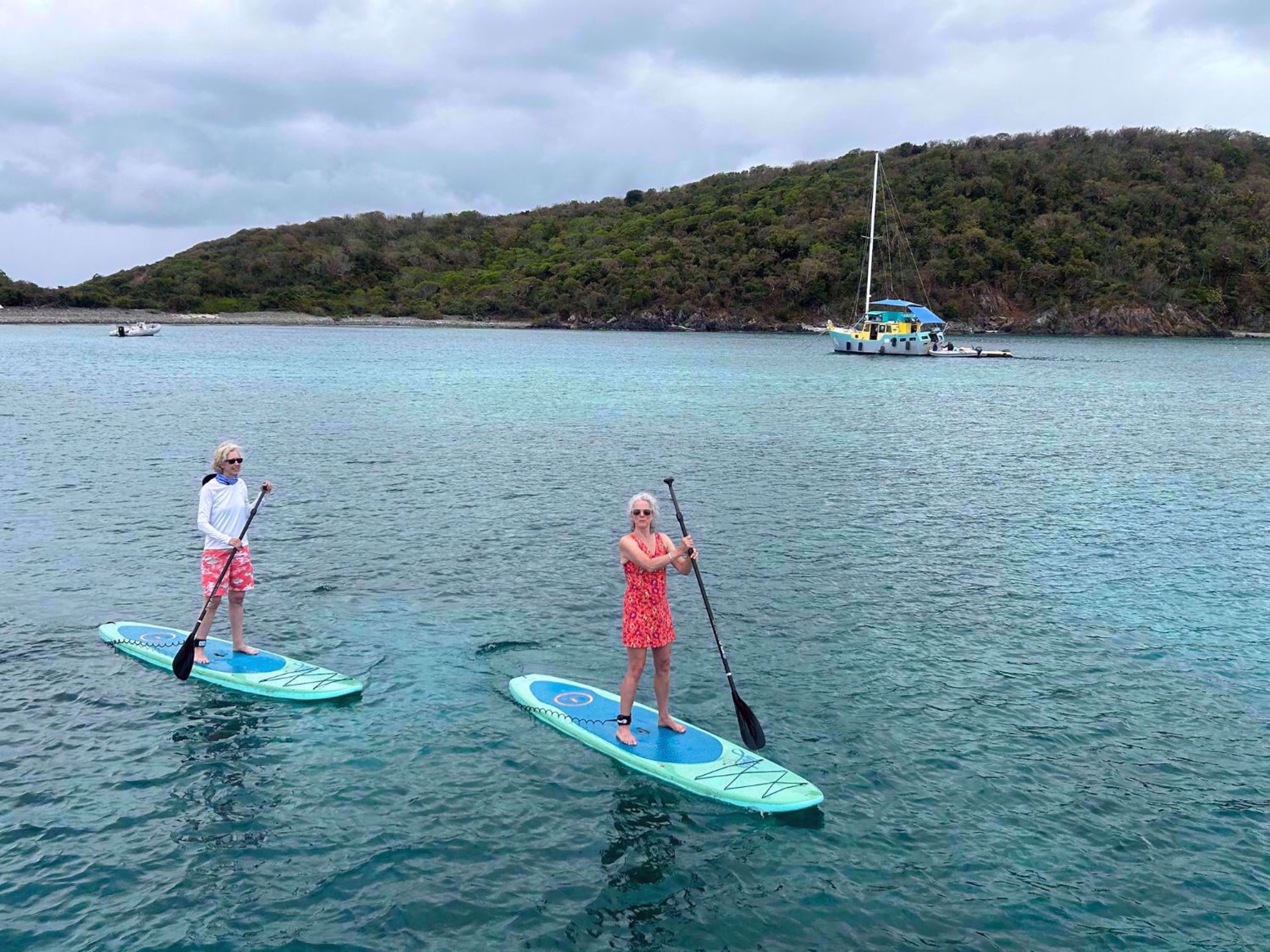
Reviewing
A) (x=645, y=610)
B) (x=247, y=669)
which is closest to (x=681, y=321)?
(x=247, y=669)

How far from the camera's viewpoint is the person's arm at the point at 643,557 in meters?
9.83

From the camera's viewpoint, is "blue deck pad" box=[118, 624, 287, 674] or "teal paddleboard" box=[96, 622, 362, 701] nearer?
"teal paddleboard" box=[96, 622, 362, 701]

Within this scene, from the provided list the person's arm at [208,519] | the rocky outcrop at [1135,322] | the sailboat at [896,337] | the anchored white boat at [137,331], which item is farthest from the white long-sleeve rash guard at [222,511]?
the rocky outcrop at [1135,322]

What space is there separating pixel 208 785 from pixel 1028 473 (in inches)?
1063

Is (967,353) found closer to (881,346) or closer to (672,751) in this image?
(881,346)

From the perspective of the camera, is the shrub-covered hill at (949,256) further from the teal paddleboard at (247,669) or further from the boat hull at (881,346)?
the teal paddleboard at (247,669)

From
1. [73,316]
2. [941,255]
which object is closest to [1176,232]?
[941,255]

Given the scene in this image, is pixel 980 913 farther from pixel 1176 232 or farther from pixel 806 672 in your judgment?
pixel 1176 232

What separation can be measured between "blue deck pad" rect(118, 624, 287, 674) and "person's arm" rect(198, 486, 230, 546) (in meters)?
1.79

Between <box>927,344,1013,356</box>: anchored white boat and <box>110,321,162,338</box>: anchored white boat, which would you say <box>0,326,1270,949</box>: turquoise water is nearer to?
<box>927,344,1013,356</box>: anchored white boat

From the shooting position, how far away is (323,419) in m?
41.8

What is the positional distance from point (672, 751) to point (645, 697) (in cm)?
223

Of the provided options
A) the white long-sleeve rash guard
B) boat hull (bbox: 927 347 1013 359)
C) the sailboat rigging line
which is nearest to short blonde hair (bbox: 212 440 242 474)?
the white long-sleeve rash guard

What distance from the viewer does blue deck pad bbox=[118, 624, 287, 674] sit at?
12.8m
